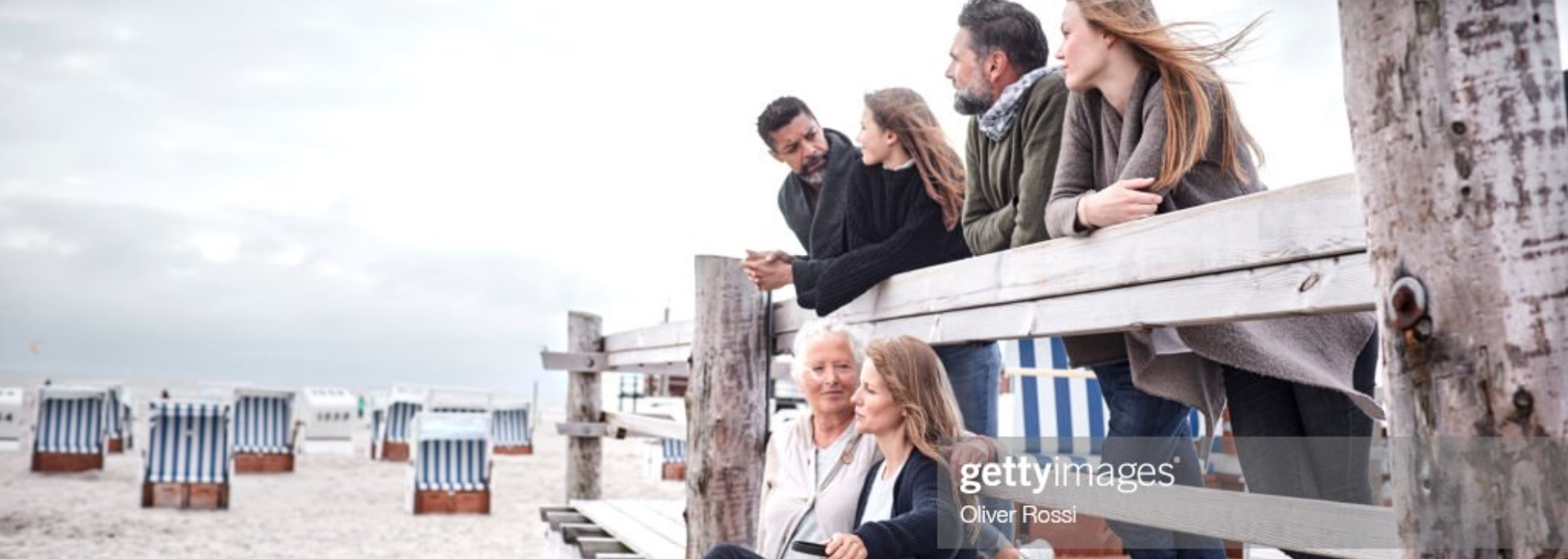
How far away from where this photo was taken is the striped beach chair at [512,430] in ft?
65.3

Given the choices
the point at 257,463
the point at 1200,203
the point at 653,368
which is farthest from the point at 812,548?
the point at 257,463

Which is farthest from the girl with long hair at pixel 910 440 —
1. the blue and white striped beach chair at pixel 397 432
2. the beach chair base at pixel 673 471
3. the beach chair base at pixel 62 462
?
the blue and white striped beach chair at pixel 397 432

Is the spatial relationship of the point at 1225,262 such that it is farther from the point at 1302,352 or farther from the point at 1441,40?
the point at 1441,40

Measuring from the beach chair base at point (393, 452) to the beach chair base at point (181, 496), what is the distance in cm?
688

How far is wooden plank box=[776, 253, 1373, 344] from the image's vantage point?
1.72m

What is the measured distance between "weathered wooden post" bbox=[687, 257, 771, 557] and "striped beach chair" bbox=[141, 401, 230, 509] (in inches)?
343

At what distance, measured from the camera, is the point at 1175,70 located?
2266 mm

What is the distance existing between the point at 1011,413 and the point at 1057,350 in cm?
71

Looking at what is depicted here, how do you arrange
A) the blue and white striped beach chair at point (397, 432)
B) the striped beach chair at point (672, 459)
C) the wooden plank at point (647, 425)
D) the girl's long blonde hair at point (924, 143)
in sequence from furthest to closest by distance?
1. the blue and white striped beach chair at point (397, 432)
2. the striped beach chair at point (672, 459)
3. the wooden plank at point (647, 425)
4. the girl's long blonde hair at point (924, 143)

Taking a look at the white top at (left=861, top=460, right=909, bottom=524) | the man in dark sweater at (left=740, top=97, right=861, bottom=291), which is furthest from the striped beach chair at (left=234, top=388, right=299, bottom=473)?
the white top at (left=861, top=460, right=909, bottom=524)

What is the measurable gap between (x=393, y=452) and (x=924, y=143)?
16576mm

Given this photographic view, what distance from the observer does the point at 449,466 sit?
38.2ft

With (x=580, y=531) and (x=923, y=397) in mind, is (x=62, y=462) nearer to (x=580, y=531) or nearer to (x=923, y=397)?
(x=580, y=531)

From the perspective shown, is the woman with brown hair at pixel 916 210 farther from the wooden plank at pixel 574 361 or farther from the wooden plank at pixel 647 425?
the wooden plank at pixel 574 361
